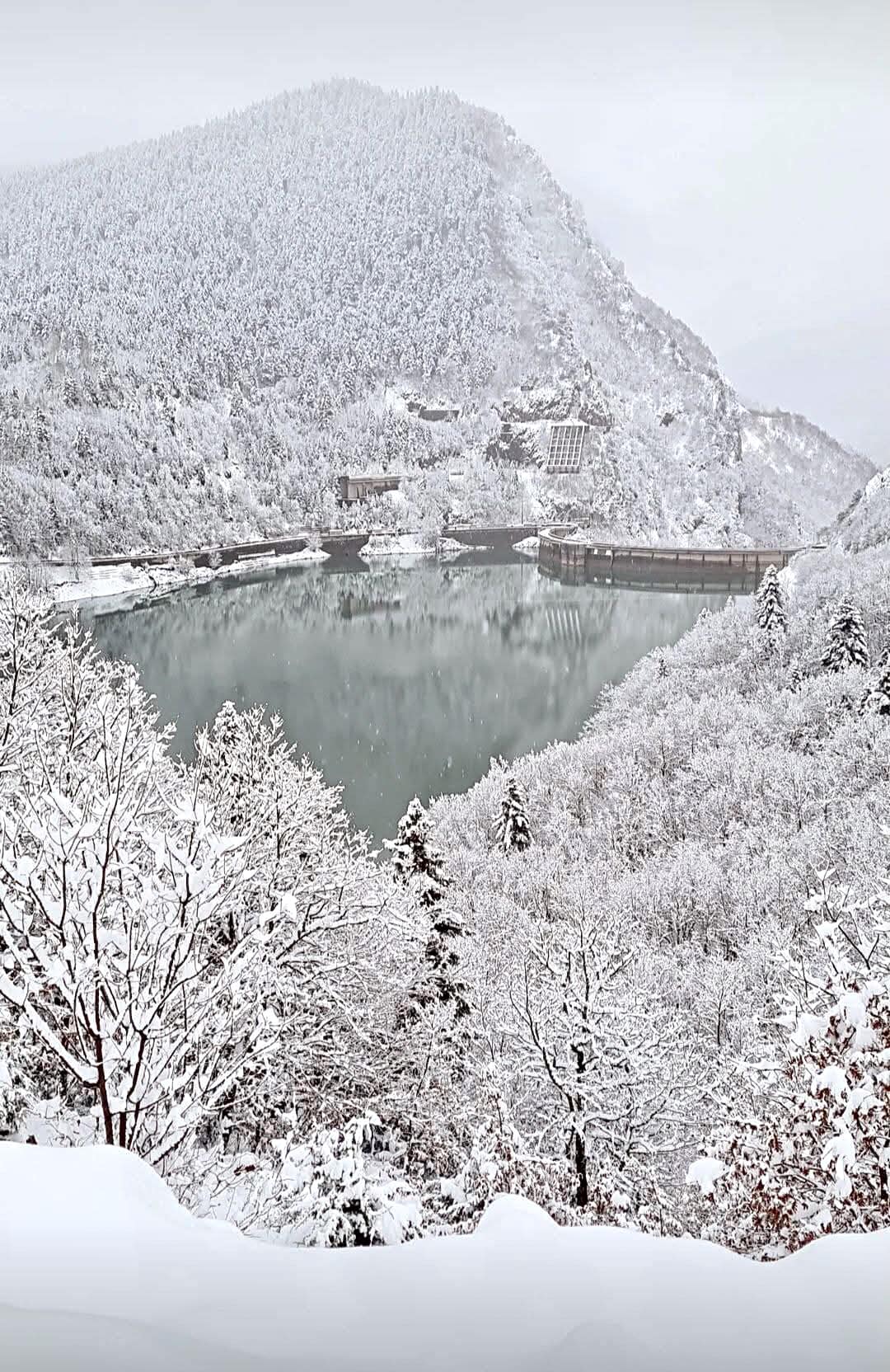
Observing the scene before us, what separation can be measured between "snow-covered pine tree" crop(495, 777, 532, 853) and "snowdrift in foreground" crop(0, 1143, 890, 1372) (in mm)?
22795

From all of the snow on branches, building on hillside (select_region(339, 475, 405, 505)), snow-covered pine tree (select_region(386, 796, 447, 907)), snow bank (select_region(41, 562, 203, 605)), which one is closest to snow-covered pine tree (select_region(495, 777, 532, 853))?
snow-covered pine tree (select_region(386, 796, 447, 907))

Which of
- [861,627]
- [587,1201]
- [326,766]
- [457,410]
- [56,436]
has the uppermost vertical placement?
[457,410]

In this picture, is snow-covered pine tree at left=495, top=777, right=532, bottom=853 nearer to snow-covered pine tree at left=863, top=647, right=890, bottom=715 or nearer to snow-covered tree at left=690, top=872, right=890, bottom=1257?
snow-covered pine tree at left=863, top=647, right=890, bottom=715

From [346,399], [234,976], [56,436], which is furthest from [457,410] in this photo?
[234,976]

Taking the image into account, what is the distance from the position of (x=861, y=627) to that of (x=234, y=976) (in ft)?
110

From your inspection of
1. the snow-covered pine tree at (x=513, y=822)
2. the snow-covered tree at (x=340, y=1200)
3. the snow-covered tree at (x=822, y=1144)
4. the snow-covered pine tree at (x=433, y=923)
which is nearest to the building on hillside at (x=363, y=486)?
the snow-covered pine tree at (x=513, y=822)

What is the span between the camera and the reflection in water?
39.3m

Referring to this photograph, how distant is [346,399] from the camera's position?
170 meters

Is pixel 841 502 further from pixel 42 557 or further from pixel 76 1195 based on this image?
pixel 76 1195

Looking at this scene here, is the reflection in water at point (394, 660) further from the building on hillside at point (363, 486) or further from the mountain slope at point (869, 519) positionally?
the building on hillside at point (363, 486)

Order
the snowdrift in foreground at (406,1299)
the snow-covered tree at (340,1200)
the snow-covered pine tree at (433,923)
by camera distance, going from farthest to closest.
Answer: the snow-covered pine tree at (433,923) < the snow-covered tree at (340,1200) < the snowdrift in foreground at (406,1299)

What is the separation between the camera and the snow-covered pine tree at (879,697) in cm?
2611

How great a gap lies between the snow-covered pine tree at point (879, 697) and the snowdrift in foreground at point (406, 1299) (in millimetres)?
26451

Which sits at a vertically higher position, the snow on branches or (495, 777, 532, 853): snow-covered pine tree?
the snow on branches
